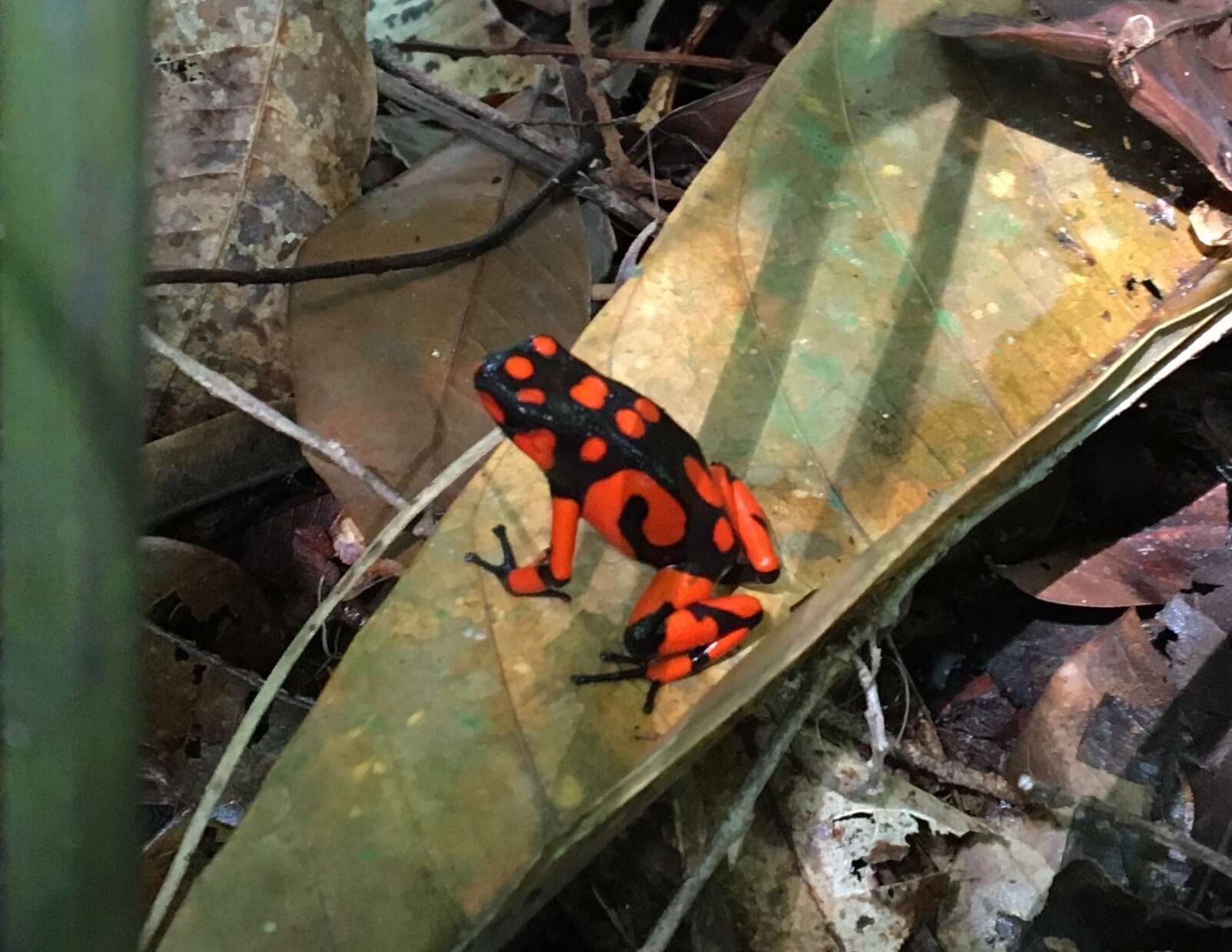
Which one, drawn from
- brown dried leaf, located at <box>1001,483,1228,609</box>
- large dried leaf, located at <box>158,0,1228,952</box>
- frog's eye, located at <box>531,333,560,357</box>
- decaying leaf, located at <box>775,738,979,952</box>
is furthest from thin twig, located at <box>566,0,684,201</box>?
decaying leaf, located at <box>775,738,979,952</box>

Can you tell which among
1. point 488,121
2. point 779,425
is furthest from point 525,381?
point 488,121

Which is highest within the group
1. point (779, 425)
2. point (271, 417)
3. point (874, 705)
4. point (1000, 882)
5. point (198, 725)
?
point (779, 425)

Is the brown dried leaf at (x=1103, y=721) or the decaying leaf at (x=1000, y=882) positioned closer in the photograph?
the decaying leaf at (x=1000, y=882)

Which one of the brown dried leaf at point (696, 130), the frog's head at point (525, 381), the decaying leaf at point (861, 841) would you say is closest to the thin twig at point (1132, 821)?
the decaying leaf at point (861, 841)

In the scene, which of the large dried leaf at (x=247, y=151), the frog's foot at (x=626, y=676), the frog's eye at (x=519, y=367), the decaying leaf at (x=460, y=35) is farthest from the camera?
the decaying leaf at (x=460, y=35)

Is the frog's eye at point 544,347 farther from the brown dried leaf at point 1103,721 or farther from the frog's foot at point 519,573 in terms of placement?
the brown dried leaf at point 1103,721

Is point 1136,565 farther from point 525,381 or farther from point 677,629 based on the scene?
point 525,381

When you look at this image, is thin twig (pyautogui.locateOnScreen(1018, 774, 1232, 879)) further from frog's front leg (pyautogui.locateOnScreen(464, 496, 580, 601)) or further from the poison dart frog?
frog's front leg (pyautogui.locateOnScreen(464, 496, 580, 601))
